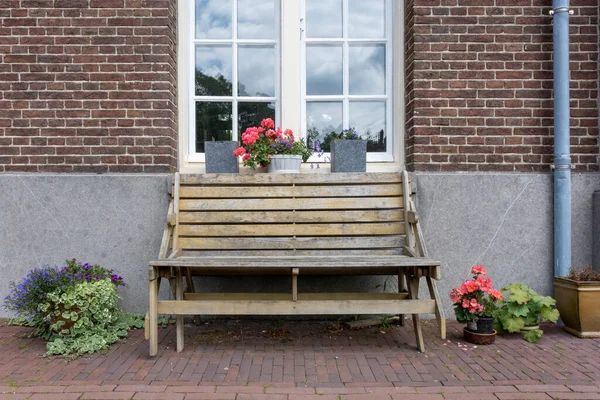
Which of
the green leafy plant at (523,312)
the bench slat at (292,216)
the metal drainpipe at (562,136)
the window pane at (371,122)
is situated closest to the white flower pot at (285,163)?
the bench slat at (292,216)

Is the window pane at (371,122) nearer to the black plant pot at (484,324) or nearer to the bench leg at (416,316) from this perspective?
the bench leg at (416,316)

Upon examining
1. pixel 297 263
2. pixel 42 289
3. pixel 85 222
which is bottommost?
pixel 42 289

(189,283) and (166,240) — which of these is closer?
(166,240)

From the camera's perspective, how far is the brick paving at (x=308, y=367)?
3043 millimetres

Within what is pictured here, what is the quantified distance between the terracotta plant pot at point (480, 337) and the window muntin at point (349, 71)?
199cm

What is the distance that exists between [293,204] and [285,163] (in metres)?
0.45

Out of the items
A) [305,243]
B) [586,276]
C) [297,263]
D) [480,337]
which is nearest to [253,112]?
[305,243]

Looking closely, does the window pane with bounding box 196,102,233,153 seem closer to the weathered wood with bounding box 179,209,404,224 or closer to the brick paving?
the weathered wood with bounding box 179,209,404,224

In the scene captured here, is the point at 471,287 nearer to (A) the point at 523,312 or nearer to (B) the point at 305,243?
(A) the point at 523,312

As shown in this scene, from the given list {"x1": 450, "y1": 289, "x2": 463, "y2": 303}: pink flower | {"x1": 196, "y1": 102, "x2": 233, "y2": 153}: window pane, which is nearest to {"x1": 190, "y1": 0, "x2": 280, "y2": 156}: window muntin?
{"x1": 196, "y1": 102, "x2": 233, "y2": 153}: window pane

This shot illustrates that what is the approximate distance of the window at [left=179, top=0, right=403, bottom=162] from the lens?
5094mm

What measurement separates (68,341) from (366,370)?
2302 mm

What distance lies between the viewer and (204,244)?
427 centimetres

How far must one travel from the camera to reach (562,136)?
4555 mm
